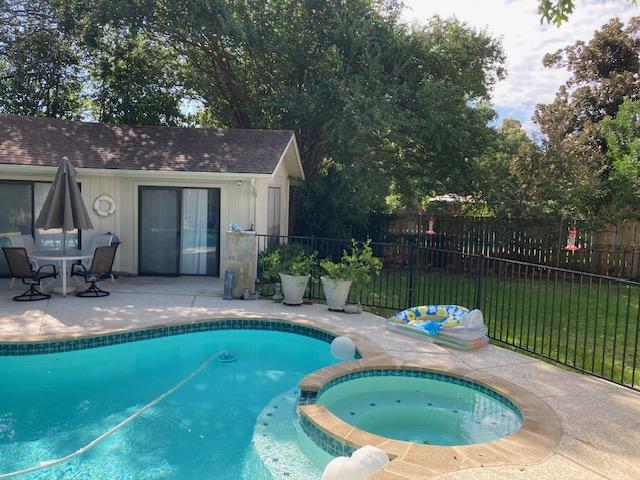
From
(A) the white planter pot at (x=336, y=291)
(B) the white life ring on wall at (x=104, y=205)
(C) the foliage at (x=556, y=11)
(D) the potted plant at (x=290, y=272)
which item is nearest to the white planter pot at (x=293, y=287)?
(D) the potted plant at (x=290, y=272)

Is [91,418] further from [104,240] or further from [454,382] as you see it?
[104,240]

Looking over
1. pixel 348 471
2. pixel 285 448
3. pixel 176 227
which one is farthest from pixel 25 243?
pixel 348 471

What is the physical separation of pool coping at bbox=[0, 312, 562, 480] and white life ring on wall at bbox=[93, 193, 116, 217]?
16.2 feet

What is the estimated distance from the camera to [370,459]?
3.41m

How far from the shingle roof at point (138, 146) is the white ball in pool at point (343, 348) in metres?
5.22

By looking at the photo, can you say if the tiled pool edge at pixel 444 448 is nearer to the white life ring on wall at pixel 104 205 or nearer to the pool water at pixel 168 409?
the pool water at pixel 168 409

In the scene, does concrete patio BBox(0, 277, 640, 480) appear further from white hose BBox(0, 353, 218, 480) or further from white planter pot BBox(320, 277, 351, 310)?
white hose BBox(0, 353, 218, 480)

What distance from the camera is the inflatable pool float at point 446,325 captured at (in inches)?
279

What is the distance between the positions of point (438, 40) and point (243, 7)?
5.96m

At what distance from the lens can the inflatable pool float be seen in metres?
7.10

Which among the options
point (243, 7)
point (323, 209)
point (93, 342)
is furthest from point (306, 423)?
point (243, 7)

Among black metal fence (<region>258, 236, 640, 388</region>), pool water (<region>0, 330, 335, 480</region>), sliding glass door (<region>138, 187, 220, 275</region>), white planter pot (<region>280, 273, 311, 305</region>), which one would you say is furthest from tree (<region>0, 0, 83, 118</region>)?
pool water (<region>0, 330, 335, 480</region>)

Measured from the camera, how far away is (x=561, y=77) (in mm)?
22359

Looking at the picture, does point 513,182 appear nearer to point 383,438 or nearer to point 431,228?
point 431,228
